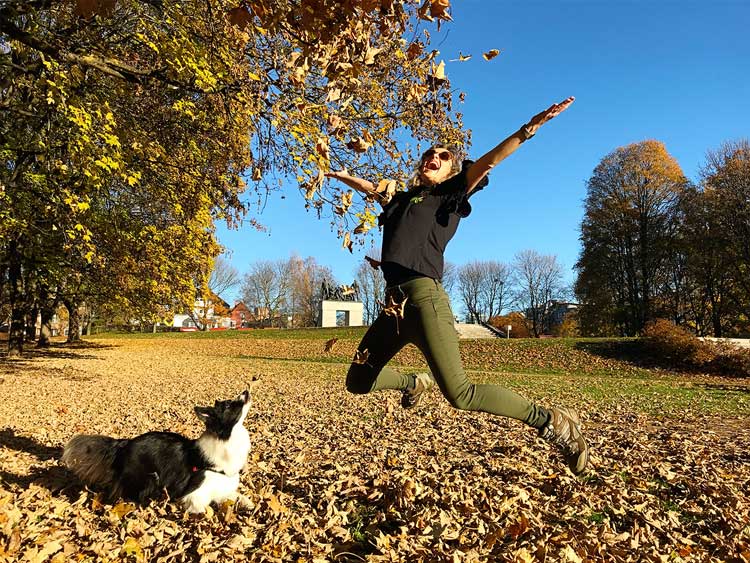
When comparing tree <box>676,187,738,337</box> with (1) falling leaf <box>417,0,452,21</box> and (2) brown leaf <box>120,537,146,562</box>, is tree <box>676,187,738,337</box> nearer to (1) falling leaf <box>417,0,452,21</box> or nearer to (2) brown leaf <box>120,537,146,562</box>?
(1) falling leaf <box>417,0,452,21</box>

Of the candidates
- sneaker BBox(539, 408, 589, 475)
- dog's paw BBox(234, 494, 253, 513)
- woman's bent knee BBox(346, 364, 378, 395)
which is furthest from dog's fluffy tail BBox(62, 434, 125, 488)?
sneaker BBox(539, 408, 589, 475)

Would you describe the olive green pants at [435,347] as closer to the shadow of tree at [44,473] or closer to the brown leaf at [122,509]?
the brown leaf at [122,509]

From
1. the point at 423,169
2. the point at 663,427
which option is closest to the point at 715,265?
the point at 663,427

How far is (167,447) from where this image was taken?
3.73 m

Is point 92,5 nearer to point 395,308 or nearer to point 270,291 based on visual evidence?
point 395,308

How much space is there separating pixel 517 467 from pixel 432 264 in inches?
92.8

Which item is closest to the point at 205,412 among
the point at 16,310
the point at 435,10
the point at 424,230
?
the point at 424,230

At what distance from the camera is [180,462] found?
11.9ft

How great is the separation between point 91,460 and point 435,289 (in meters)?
3.05

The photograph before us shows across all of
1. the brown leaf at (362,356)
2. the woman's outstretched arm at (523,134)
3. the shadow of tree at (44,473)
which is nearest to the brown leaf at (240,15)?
the woman's outstretched arm at (523,134)

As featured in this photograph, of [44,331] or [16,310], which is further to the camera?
[44,331]

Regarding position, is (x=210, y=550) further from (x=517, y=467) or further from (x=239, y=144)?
(x=239, y=144)

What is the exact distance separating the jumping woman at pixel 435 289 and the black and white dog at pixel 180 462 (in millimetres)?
1050

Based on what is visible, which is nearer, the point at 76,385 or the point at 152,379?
the point at 76,385
